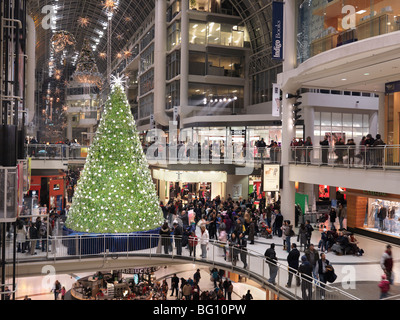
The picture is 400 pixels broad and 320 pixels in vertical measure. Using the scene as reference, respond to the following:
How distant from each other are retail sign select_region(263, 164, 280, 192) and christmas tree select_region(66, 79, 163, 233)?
7.55 meters

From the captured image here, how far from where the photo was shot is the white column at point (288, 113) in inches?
823

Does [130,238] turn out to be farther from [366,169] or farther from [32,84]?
[32,84]

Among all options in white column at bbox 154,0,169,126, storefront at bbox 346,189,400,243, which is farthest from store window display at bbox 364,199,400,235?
white column at bbox 154,0,169,126

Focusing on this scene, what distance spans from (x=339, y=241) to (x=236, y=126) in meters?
19.8

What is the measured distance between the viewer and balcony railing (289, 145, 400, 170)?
46.4 ft

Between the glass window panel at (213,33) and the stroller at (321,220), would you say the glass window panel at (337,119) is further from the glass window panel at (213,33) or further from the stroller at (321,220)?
the glass window panel at (213,33)

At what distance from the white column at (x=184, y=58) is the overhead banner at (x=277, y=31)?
15931mm

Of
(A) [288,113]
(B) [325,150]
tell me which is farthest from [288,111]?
(B) [325,150]

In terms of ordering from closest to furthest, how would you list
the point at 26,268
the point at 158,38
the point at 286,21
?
the point at 26,268
the point at 286,21
the point at 158,38

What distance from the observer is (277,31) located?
21.5 meters

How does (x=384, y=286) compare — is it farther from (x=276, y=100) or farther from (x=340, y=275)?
(x=276, y=100)

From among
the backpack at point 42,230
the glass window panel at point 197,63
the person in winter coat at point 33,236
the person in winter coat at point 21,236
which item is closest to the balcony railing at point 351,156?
the backpack at point 42,230

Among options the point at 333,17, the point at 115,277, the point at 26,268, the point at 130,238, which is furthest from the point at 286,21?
the point at 26,268

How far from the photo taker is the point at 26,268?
13859 mm
